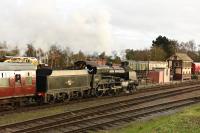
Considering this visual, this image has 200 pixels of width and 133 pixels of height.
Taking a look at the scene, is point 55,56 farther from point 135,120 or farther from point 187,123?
point 187,123

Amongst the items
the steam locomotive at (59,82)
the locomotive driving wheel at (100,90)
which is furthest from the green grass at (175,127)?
the locomotive driving wheel at (100,90)

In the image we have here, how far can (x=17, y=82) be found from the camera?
23.5m

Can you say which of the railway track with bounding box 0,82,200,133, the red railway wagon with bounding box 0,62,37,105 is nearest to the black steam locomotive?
the red railway wagon with bounding box 0,62,37,105

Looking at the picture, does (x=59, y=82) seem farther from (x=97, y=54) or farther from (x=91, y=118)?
(x=97, y=54)

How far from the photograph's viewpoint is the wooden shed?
66.4 m

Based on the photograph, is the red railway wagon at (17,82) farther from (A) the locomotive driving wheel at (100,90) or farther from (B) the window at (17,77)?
Answer: (A) the locomotive driving wheel at (100,90)

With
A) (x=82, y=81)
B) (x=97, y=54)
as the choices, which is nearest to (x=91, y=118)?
(x=82, y=81)

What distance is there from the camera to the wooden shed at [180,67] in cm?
6638

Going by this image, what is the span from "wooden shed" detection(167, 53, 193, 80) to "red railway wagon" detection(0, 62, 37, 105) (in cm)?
4305

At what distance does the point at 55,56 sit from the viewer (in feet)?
154

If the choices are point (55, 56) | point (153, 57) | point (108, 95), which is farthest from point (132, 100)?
point (153, 57)

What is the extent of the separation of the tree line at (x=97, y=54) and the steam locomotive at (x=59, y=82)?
8.88 feet

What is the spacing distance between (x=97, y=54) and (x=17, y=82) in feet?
93.0

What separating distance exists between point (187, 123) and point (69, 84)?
1271cm
